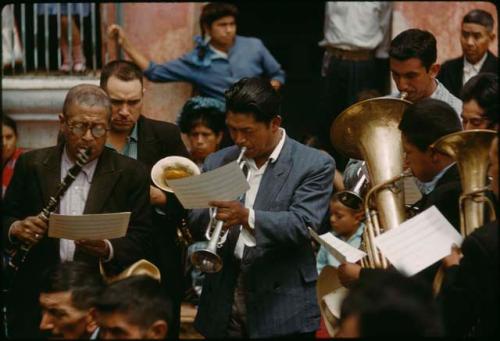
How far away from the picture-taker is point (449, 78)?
9.11 metres

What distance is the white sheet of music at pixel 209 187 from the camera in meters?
6.70

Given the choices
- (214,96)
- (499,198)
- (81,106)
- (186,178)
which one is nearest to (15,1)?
(214,96)

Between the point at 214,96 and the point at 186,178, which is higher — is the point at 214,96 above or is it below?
below

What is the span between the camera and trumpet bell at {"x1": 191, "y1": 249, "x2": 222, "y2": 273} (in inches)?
268

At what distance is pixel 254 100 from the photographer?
6969 mm

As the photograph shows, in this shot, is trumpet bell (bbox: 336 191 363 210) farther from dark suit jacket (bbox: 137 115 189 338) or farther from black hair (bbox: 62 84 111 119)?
black hair (bbox: 62 84 111 119)

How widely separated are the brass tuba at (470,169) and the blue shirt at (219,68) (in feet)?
12.9

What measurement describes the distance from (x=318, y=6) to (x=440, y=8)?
1.44m

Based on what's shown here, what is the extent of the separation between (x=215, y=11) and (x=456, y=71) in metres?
1.75

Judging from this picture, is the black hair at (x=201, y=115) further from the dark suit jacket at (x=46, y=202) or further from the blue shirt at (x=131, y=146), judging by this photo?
the dark suit jacket at (x=46, y=202)

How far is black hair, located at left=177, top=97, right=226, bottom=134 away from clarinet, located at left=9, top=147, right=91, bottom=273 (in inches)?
78.9

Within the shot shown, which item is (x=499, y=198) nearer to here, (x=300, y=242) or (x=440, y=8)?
(x=300, y=242)

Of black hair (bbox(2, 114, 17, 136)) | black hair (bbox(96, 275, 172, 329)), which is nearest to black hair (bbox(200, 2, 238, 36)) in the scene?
black hair (bbox(2, 114, 17, 136))

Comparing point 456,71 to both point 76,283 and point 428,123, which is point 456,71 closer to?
point 428,123
